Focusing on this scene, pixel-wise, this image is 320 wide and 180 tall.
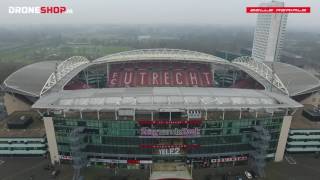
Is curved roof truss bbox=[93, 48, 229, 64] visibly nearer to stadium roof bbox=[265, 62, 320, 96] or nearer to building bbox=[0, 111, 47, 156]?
stadium roof bbox=[265, 62, 320, 96]

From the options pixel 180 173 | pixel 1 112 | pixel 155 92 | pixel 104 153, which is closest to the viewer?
pixel 180 173

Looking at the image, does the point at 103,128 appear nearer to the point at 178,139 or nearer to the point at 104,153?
the point at 104,153

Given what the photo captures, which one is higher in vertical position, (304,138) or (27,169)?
(304,138)

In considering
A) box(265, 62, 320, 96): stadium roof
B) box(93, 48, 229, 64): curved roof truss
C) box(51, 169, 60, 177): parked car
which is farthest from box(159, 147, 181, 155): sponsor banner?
box(93, 48, 229, 64): curved roof truss

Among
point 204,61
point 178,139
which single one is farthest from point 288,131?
point 204,61

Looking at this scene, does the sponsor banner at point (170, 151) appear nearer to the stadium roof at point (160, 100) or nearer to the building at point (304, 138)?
the stadium roof at point (160, 100)

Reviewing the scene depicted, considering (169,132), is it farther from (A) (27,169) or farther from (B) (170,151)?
(A) (27,169)

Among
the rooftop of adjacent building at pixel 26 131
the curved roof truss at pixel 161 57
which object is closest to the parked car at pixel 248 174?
the curved roof truss at pixel 161 57

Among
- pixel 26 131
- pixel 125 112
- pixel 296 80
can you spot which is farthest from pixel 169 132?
pixel 296 80
